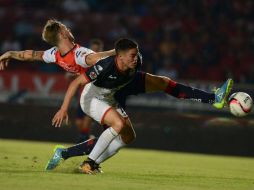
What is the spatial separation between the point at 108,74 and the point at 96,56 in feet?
2.61

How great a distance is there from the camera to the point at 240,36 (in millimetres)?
19969

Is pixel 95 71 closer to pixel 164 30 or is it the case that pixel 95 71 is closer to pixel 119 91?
pixel 119 91

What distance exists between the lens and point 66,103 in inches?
338

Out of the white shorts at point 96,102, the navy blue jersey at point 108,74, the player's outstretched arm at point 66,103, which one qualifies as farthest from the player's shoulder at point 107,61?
the white shorts at point 96,102

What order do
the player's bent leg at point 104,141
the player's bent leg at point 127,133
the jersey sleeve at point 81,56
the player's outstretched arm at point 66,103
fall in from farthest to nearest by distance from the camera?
the jersey sleeve at point 81,56
the player's bent leg at point 127,133
the player's bent leg at point 104,141
the player's outstretched arm at point 66,103

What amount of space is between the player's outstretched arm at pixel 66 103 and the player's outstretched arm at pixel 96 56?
74 cm

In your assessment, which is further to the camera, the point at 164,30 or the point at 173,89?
the point at 164,30

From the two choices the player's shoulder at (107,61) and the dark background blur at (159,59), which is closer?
the player's shoulder at (107,61)

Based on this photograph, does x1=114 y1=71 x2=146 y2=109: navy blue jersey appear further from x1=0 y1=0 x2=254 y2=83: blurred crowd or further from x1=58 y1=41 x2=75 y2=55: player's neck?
x1=0 y1=0 x2=254 y2=83: blurred crowd

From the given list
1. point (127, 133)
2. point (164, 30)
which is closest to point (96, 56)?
point (127, 133)

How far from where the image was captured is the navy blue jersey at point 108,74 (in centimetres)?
880

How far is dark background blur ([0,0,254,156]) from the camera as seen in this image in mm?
15852

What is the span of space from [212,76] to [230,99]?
32.5ft

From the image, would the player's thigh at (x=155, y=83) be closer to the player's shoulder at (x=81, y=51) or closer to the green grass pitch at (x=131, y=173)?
the player's shoulder at (x=81, y=51)
